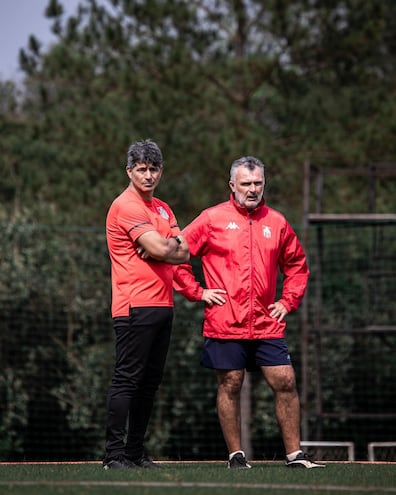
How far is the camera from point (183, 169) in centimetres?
1733

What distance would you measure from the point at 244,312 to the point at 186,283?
473 mm

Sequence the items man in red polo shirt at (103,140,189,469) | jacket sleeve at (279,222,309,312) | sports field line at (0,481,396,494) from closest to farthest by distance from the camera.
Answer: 1. sports field line at (0,481,396,494)
2. man in red polo shirt at (103,140,189,469)
3. jacket sleeve at (279,222,309,312)

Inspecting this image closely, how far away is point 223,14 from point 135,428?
13336mm

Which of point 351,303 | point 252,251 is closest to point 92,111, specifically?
point 351,303

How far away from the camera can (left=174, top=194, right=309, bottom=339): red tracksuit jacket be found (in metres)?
5.62

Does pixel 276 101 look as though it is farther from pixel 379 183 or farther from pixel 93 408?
pixel 93 408

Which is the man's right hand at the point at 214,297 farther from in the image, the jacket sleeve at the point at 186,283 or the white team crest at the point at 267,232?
the white team crest at the point at 267,232

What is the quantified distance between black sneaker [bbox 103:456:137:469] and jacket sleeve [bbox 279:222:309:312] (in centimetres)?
123

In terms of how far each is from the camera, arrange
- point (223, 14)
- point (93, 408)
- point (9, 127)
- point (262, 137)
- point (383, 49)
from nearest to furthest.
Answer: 1. point (93, 408)
2. point (262, 137)
3. point (223, 14)
4. point (383, 49)
5. point (9, 127)

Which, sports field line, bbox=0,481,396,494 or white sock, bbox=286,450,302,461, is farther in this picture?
white sock, bbox=286,450,302,461

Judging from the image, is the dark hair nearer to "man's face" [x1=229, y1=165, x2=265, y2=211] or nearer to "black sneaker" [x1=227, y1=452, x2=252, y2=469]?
"man's face" [x1=229, y1=165, x2=265, y2=211]

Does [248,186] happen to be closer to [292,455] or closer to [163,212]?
[163,212]

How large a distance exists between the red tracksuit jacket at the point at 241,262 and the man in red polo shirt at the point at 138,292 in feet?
1.12

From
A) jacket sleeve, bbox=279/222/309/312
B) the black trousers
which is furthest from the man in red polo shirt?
jacket sleeve, bbox=279/222/309/312
